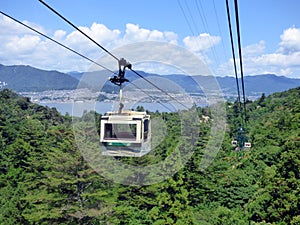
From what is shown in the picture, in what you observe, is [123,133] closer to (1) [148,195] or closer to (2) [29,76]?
(1) [148,195]

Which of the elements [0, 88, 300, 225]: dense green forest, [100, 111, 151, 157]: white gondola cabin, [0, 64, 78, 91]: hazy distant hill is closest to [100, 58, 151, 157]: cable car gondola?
[100, 111, 151, 157]: white gondola cabin

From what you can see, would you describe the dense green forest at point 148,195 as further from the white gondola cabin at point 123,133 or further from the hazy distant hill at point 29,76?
the hazy distant hill at point 29,76

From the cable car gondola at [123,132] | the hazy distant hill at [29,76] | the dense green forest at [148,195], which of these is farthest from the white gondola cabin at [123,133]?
the hazy distant hill at [29,76]

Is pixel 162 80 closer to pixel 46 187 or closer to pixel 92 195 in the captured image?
pixel 92 195

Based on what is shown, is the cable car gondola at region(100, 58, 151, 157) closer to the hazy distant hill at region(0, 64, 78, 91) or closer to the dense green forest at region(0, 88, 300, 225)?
the dense green forest at region(0, 88, 300, 225)

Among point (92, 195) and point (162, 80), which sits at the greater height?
point (162, 80)

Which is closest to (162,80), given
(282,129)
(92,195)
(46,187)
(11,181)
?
(92,195)

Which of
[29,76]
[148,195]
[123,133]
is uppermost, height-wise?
[29,76]

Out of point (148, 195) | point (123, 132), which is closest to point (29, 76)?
point (148, 195)
